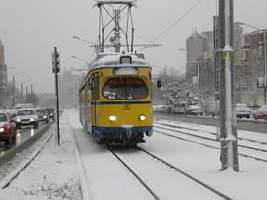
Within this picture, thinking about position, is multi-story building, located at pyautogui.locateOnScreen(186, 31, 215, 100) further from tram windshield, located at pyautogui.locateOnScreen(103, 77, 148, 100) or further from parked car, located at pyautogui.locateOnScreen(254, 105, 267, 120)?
tram windshield, located at pyautogui.locateOnScreen(103, 77, 148, 100)

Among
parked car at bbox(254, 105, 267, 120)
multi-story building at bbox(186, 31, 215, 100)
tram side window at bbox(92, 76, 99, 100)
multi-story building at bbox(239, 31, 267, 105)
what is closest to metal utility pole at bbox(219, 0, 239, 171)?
tram side window at bbox(92, 76, 99, 100)

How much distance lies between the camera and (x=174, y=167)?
1645 cm

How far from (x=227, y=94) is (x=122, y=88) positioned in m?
8.21

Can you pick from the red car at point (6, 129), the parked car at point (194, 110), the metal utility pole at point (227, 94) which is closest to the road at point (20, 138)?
the red car at point (6, 129)

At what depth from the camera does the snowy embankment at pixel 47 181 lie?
40.4 ft

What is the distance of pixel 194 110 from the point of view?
85.5 meters

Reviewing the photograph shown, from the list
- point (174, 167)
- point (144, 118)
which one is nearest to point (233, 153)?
point (174, 167)

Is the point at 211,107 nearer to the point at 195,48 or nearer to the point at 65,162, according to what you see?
the point at 195,48

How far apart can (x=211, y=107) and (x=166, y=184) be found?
6639 cm

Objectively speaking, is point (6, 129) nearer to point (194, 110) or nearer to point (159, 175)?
point (159, 175)

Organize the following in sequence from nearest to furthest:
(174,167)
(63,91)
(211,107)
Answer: (174,167), (211,107), (63,91)

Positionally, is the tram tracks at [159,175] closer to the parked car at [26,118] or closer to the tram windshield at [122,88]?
the tram windshield at [122,88]

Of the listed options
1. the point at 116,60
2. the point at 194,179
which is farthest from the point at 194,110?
the point at 194,179

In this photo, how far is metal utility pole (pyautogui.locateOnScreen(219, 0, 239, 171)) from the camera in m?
14.8
